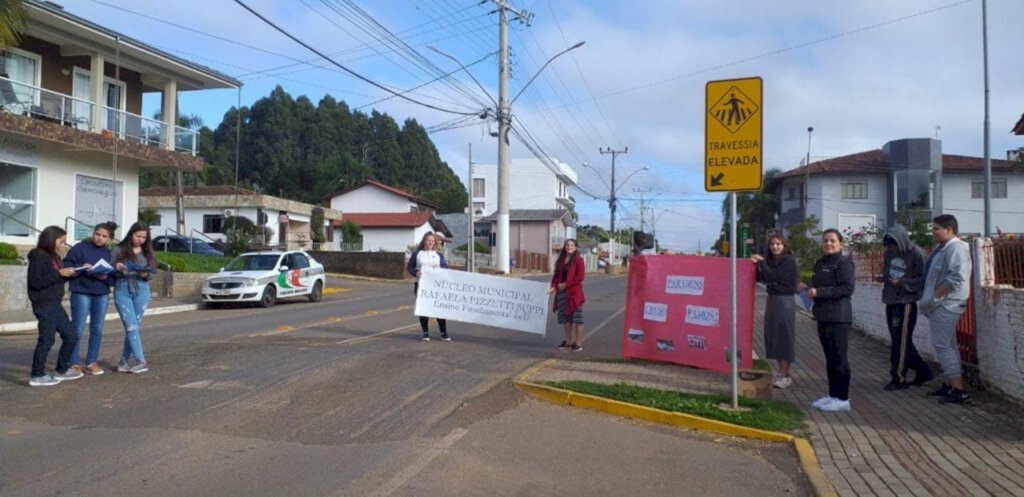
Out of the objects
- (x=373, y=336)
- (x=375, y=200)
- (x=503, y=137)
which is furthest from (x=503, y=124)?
(x=375, y=200)

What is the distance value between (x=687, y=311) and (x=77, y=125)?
21.1 meters

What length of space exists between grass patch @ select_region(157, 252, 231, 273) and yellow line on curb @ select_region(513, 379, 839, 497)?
18.3m

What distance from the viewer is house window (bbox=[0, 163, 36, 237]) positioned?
2333 centimetres

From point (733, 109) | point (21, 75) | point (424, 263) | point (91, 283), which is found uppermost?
point (21, 75)

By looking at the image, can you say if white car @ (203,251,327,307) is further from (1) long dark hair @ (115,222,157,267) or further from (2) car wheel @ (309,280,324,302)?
(1) long dark hair @ (115,222,157,267)

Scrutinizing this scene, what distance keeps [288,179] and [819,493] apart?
87.6m

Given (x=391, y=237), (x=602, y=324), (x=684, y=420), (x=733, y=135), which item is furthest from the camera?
(x=391, y=237)

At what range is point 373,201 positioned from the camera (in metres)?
66.8

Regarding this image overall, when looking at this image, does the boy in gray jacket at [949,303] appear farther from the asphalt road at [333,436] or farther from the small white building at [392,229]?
the small white building at [392,229]

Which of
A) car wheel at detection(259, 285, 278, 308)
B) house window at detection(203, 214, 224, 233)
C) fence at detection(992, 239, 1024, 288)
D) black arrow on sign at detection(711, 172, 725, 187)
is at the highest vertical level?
house window at detection(203, 214, 224, 233)

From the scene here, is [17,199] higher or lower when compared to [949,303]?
higher

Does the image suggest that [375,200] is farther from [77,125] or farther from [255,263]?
[255,263]

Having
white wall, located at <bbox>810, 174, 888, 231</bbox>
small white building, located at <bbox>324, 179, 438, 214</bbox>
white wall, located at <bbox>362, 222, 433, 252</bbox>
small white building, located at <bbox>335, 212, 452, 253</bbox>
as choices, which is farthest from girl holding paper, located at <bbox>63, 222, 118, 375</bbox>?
Result: small white building, located at <bbox>324, 179, 438, 214</bbox>

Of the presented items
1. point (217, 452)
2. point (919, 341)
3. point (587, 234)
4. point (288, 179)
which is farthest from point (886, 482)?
point (587, 234)
